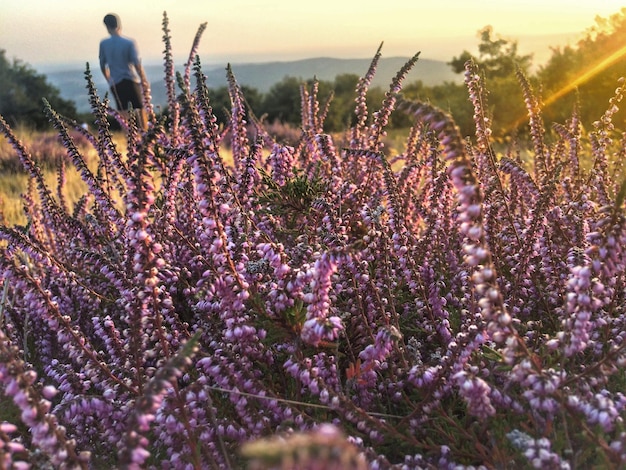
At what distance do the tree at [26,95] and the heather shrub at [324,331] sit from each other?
2369cm

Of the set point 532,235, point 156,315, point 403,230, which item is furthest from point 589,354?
point 156,315

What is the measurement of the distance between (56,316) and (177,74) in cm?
107

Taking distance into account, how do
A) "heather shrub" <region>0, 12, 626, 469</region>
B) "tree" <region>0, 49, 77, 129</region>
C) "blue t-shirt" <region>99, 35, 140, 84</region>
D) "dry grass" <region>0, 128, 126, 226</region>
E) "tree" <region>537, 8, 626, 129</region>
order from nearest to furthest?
1. "heather shrub" <region>0, 12, 626, 469</region>
2. "dry grass" <region>0, 128, 126, 226</region>
3. "blue t-shirt" <region>99, 35, 140, 84</region>
4. "tree" <region>537, 8, 626, 129</region>
5. "tree" <region>0, 49, 77, 129</region>

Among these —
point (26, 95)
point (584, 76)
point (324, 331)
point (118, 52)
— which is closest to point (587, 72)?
point (584, 76)

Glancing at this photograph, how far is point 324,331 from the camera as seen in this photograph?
1829mm

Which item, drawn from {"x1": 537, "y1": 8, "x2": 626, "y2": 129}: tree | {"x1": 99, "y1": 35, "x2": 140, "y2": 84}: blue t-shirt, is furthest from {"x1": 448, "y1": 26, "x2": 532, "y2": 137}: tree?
{"x1": 99, "y1": 35, "x2": 140, "y2": 84}: blue t-shirt

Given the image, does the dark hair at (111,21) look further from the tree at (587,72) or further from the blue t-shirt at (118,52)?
the tree at (587,72)

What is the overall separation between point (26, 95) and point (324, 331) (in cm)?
3179

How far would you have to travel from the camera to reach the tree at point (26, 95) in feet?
83.4

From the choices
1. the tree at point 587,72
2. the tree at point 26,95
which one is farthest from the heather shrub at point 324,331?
the tree at point 26,95

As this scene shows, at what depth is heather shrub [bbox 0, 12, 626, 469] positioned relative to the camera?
1582 millimetres

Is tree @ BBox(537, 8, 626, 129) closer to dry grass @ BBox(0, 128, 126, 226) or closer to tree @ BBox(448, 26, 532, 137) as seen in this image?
tree @ BBox(448, 26, 532, 137)

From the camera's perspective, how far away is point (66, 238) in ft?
13.4

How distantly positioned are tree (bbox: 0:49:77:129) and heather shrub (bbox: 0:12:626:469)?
23687 mm
